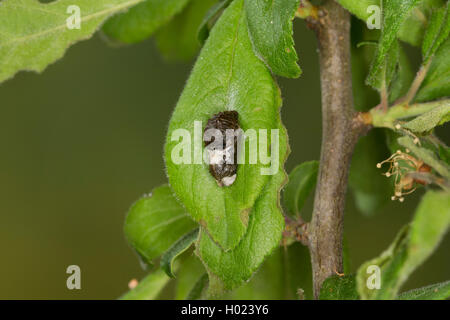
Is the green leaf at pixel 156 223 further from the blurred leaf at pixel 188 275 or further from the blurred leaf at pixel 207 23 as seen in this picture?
the blurred leaf at pixel 207 23

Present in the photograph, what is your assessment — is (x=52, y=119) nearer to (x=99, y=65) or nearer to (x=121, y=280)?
(x=99, y=65)

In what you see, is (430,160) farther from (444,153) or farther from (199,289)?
(199,289)

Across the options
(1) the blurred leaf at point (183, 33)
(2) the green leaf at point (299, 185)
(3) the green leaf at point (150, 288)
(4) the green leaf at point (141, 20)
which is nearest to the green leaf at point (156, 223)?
(3) the green leaf at point (150, 288)

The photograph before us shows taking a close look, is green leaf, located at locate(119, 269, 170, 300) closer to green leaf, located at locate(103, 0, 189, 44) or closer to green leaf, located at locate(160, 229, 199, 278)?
green leaf, located at locate(160, 229, 199, 278)

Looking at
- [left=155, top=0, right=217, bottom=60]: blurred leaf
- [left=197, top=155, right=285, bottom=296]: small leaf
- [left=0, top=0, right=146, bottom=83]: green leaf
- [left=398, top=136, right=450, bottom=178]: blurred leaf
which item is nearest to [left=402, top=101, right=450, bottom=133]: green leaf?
[left=398, top=136, right=450, bottom=178]: blurred leaf

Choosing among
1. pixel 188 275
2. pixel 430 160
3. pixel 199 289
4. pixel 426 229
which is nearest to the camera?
pixel 426 229

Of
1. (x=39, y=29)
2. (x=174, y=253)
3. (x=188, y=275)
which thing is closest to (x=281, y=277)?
(x=188, y=275)
